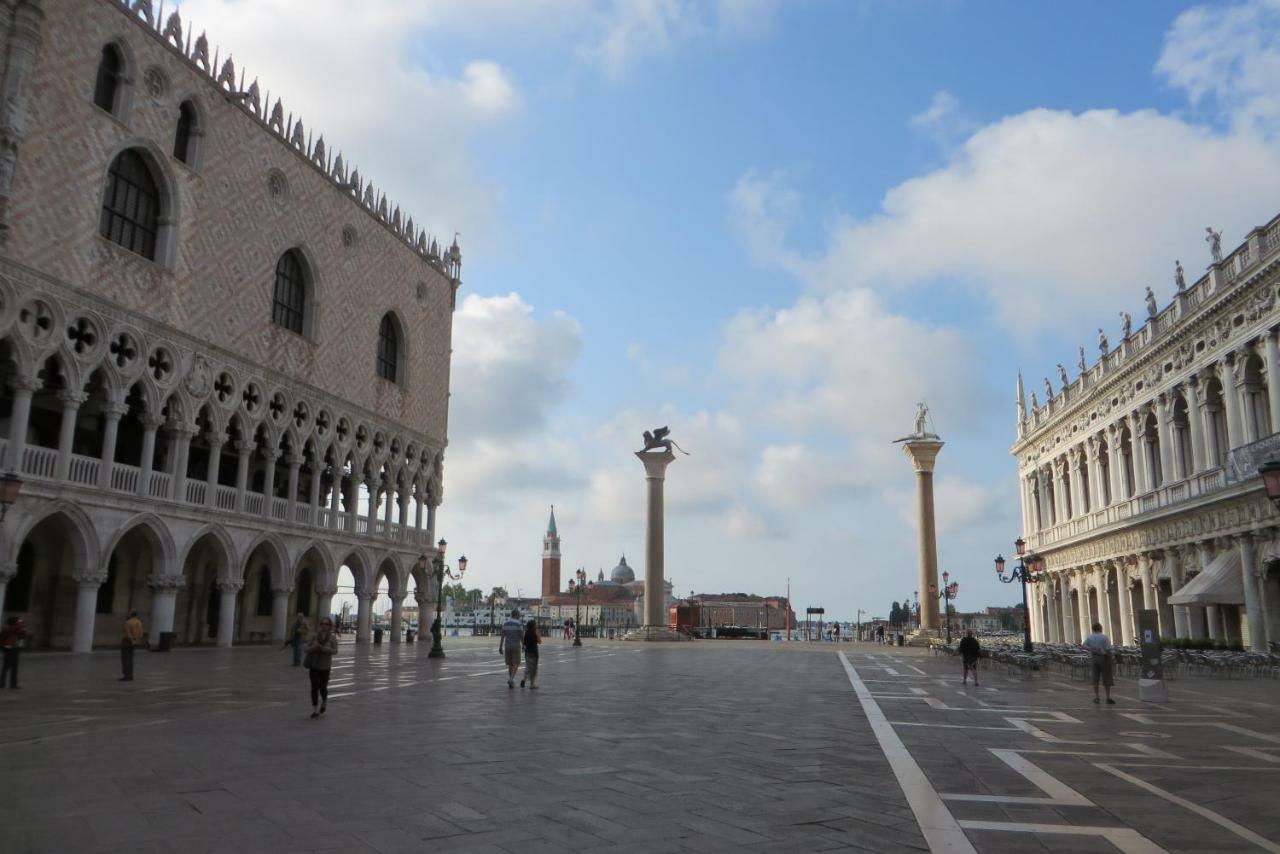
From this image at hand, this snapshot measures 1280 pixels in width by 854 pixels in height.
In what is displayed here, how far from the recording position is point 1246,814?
263 inches

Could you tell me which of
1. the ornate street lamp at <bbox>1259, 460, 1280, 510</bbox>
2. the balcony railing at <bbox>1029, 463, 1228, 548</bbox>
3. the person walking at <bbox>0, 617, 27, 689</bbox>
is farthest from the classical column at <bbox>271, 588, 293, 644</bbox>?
the balcony railing at <bbox>1029, 463, 1228, 548</bbox>

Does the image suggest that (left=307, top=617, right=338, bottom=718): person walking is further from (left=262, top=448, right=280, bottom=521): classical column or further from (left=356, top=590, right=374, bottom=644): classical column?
(left=356, top=590, right=374, bottom=644): classical column

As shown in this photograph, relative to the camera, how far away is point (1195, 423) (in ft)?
98.6

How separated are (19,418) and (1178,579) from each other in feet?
119

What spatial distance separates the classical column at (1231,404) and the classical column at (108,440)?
1323 inches

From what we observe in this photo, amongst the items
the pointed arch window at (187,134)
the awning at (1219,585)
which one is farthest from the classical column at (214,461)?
the awning at (1219,585)

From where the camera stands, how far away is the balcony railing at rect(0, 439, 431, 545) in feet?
79.5

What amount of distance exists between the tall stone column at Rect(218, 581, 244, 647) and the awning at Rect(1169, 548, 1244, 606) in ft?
101

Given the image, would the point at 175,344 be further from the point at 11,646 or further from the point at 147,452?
the point at 11,646

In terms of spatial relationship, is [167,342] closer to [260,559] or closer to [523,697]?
[260,559]

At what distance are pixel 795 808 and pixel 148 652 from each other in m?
26.5

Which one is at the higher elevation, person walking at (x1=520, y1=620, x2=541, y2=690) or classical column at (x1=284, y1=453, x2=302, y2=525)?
classical column at (x1=284, y1=453, x2=302, y2=525)

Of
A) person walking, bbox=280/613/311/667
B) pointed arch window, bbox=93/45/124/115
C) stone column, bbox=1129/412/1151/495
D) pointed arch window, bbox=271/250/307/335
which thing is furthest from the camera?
pointed arch window, bbox=271/250/307/335

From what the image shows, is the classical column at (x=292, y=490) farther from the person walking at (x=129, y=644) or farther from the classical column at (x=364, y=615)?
the person walking at (x=129, y=644)
